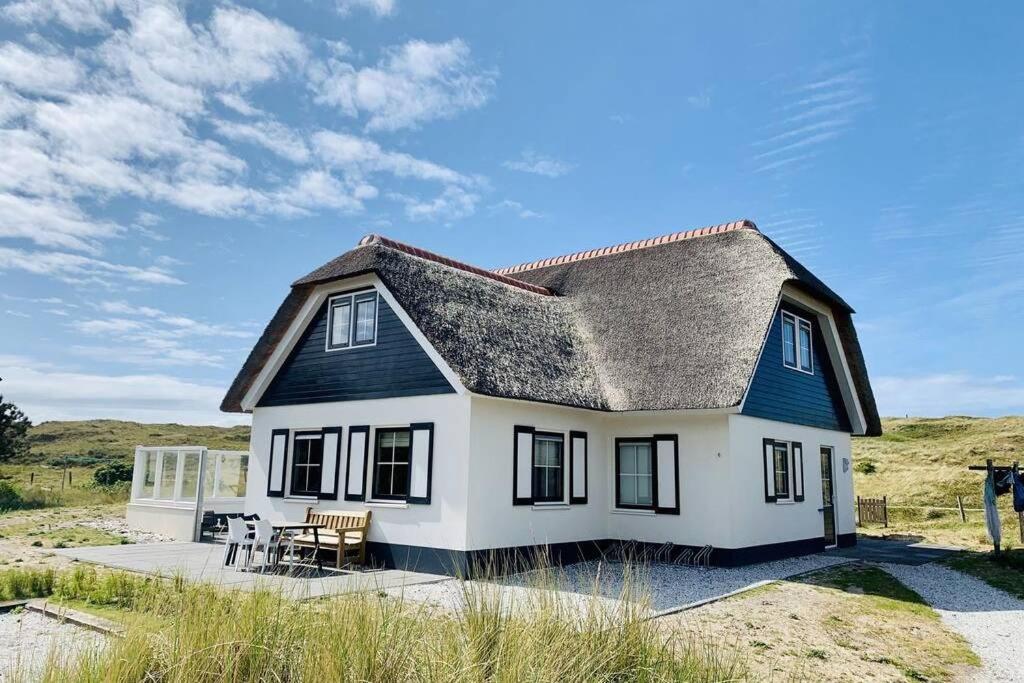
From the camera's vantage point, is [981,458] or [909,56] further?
→ [981,458]

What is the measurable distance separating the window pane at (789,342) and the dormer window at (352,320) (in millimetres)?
8184

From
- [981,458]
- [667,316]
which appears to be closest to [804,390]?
[667,316]

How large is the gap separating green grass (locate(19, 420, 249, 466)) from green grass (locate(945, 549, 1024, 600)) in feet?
135

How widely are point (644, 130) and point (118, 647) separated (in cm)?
1066

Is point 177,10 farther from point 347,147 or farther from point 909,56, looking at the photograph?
point 909,56

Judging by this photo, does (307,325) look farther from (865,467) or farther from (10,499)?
(865,467)

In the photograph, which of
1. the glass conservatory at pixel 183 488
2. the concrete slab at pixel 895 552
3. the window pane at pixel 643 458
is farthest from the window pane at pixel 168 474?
the concrete slab at pixel 895 552

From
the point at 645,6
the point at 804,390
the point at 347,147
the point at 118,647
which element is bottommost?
the point at 118,647

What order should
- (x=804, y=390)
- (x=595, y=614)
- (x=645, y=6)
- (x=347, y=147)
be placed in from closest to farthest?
(x=595, y=614) < (x=645, y=6) < (x=347, y=147) < (x=804, y=390)

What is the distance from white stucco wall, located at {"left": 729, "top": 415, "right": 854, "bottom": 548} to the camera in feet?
41.2

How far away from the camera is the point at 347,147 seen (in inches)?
434

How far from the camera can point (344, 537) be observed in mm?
11617

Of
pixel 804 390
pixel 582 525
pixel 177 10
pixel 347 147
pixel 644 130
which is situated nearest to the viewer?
pixel 177 10

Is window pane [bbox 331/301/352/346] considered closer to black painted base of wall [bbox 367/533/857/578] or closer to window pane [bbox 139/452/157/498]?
black painted base of wall [bbox 367/533/857/578]
